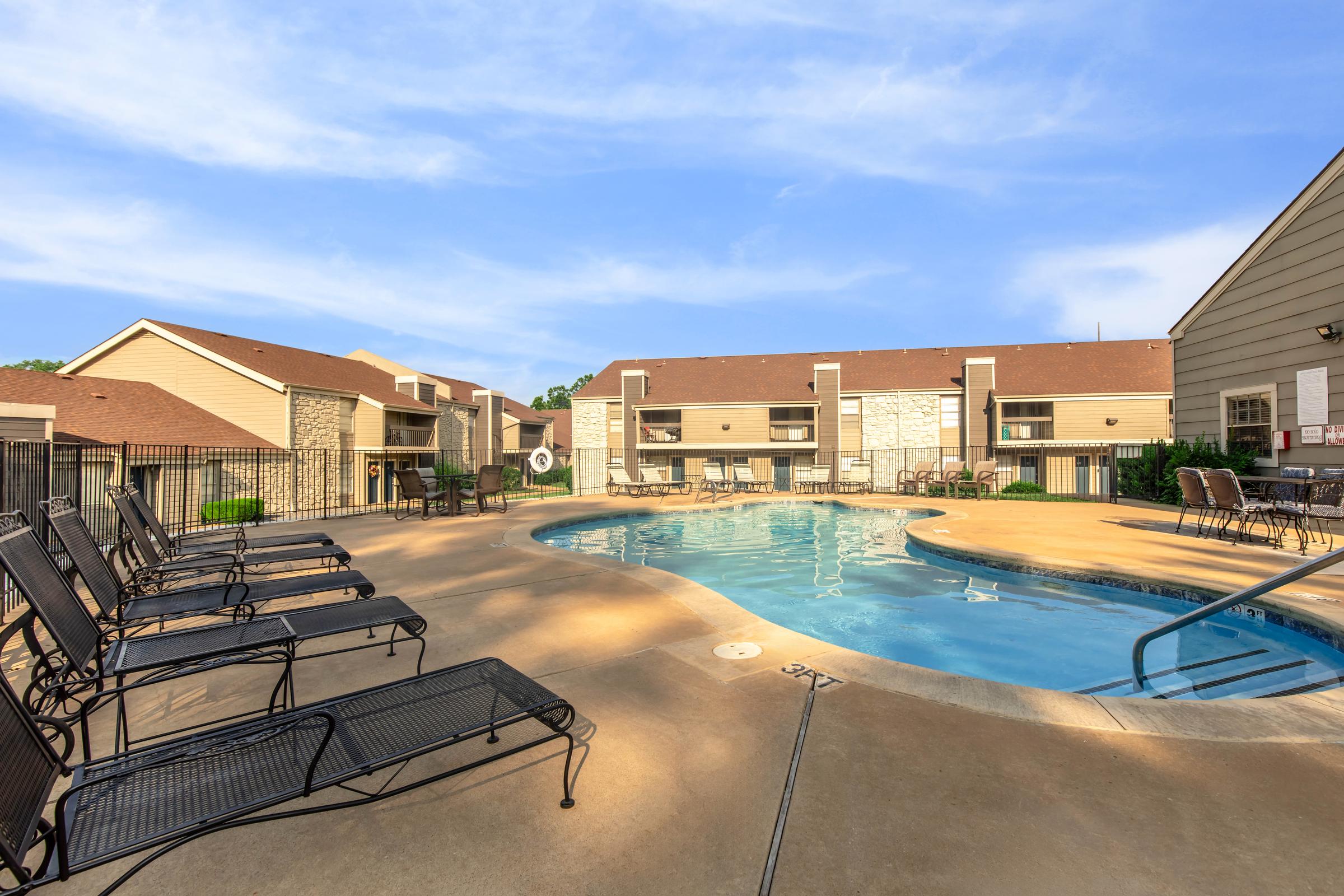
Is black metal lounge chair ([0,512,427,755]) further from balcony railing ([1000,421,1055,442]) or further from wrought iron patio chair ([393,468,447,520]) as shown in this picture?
balcony railing ([1000,421,1055,442])

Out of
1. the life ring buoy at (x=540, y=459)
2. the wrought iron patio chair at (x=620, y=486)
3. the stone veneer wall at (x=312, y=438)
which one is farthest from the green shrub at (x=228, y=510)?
the wrought iron patio chair at (x=620, y=486)

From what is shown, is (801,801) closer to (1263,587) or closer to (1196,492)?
(1263,587)

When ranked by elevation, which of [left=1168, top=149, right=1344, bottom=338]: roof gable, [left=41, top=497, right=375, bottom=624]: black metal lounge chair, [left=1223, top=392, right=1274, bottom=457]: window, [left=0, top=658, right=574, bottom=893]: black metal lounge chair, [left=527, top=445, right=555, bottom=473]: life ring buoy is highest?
[left=1168, top=149, right=1344, bottom=338]: roof gable

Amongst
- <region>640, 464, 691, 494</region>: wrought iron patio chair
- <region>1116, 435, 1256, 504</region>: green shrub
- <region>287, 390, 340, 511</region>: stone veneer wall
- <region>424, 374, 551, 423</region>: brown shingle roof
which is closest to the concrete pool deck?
<region>1116, 435, 1256, 504</region>: green shrub

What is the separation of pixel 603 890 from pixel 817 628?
4.54 meters

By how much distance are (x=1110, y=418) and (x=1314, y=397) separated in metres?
18.1

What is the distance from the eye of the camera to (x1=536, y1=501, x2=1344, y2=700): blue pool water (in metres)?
4.46

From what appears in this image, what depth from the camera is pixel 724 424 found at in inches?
1131

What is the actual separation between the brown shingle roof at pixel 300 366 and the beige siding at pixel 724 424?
44.9ft

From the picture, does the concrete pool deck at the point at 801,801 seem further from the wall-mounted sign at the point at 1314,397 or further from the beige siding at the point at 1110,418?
the beige siding at the point at 1110,418

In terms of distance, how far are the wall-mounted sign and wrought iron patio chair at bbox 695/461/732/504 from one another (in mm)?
12283

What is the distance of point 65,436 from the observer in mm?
16328

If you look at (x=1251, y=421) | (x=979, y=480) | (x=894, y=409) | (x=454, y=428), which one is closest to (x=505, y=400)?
(x=454, y=428)

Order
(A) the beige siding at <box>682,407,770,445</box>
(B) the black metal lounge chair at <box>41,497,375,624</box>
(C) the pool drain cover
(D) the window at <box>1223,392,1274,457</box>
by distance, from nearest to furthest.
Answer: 1. (B) the black metal lounge chair at <box>41,497,375,624</box>
2. (C) the pool drain cover
3. (D) the window at <box>1223,392,1274,457</box>
4. (A) the beige siding at <box>682,407,770,445</box>
